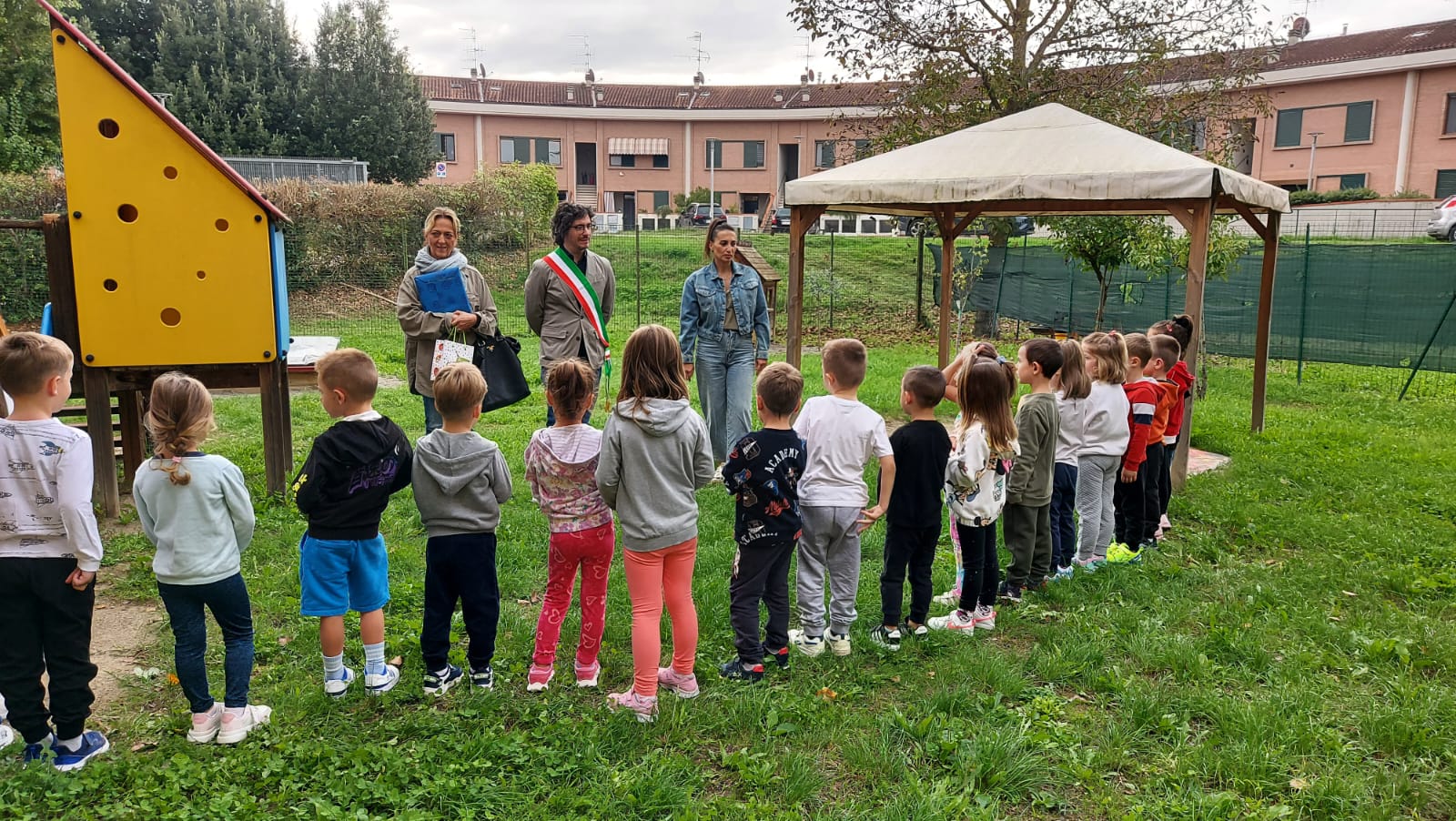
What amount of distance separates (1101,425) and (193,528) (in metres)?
4.22

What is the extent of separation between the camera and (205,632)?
3.21 meters

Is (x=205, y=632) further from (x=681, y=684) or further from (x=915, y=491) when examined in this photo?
(x=915, y=491)

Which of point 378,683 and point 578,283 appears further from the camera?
point 578,283

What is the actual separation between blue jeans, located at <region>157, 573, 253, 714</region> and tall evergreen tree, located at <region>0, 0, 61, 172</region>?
18.6 metres

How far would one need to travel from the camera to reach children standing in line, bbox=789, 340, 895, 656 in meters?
3.84

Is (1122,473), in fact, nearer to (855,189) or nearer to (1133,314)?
(855,189)

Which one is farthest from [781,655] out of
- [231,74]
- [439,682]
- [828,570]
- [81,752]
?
[231,74]

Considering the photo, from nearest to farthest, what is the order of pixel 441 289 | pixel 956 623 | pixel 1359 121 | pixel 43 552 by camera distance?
pixel 43 552, pixel 956 623, pixel 441 289, pixel 1359 121

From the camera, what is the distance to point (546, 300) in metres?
5.68

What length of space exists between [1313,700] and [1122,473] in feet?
6.08

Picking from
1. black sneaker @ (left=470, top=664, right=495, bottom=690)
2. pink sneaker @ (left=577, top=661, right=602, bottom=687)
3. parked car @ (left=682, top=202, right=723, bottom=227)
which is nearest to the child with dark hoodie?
black sneaker @ (left=470, top=664, right=495, bottom=690)

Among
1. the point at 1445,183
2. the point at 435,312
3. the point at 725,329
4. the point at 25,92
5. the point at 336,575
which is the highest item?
the point at 25,92

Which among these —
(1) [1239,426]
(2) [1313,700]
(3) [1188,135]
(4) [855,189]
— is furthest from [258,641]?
(3) [1188,135]

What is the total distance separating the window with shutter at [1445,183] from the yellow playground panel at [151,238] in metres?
38.8
